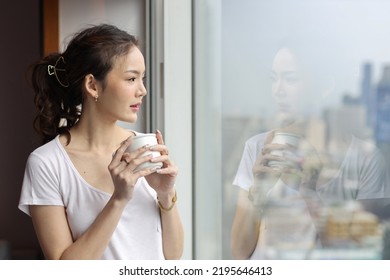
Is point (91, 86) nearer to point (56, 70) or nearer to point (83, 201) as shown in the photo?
point (56, 70)

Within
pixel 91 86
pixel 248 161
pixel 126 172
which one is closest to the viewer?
pixel 126 172

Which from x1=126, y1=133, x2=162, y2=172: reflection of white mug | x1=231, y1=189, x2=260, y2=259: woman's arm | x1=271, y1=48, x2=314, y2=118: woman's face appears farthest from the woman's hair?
x1=231, y1=189, x2=260, y2=259: woman's arm

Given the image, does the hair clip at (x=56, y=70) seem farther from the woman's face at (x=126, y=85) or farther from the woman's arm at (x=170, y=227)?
the woman's arm at (x=170, y=227)

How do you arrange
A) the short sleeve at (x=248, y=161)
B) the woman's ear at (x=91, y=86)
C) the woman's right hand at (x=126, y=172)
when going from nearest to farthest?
the woman's right hand at (x=126, y=172) < the woman's ear at (x=91, y=86) < the short sleeve at (x=248, y=161)

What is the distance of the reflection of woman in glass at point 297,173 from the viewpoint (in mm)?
1100

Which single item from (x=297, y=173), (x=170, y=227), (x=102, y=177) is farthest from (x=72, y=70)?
(x=297, y=173)

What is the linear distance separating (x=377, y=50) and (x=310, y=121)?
0.57ft

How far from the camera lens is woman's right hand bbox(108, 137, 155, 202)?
103 cm

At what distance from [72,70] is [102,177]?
189mm

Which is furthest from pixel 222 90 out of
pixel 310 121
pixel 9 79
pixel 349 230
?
pixel 9 79

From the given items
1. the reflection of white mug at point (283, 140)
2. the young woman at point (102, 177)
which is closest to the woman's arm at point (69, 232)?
the young woman at point (102, 177)

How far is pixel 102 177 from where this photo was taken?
1.11 meters

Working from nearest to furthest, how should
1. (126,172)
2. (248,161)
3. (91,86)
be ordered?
1. (126,172)
2. (91,86)
3. (248,161)

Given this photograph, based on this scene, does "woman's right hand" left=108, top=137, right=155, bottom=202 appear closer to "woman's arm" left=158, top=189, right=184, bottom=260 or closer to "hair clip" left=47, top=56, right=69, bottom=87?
"woman's arm" left=158, top=189, right=184, bottom=260
